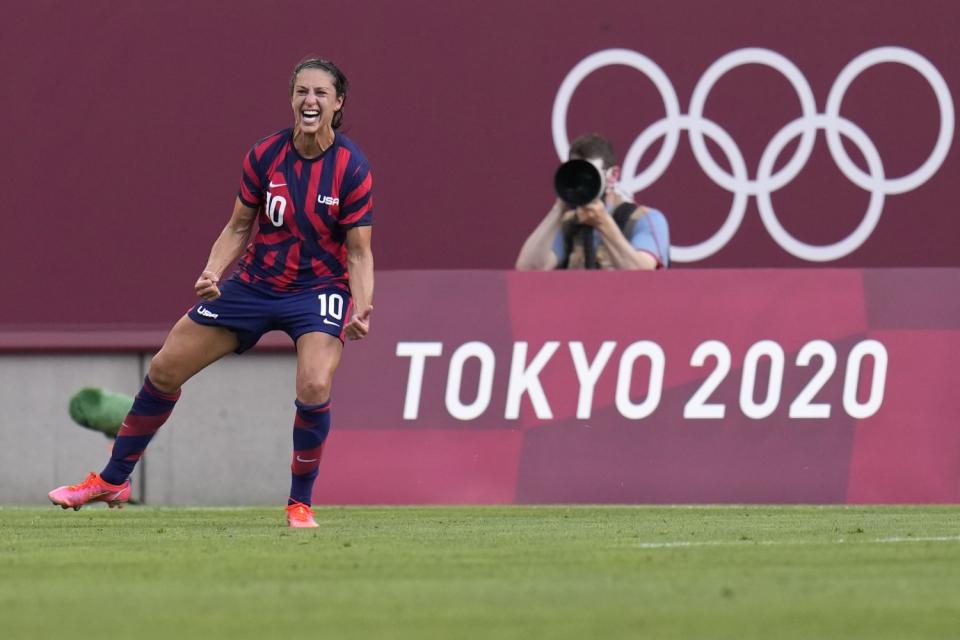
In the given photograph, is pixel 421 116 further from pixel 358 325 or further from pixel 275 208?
pixel 358 325

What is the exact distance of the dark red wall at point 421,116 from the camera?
42.3 feet

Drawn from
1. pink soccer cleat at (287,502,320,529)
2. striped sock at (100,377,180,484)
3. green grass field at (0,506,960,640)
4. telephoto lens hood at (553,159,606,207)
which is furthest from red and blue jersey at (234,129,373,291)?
telephoto lens hood at (553,159,606,207)

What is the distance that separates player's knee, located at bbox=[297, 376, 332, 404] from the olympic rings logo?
4.70m

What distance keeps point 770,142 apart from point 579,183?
2.14 m

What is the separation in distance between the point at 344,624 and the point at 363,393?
19.6ft

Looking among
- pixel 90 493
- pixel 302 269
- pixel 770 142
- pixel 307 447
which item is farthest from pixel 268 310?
pixel 770 142

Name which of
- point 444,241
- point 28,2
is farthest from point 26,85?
point 444,241

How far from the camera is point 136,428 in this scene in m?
8.94

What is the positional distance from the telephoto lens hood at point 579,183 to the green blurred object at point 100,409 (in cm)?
264

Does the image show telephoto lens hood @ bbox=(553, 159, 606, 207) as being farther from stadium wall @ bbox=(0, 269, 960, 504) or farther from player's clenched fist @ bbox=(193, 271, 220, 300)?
player's clenched fist @ bbox=(193, 271, 220, 300)

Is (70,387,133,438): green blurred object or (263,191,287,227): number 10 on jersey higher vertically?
(263,191,287,227): number 10 on jersey

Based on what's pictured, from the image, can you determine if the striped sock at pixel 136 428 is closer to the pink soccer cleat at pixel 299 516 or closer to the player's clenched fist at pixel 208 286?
the player's clenched fist at pixel 208 286

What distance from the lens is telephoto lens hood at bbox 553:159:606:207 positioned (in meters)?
11.2

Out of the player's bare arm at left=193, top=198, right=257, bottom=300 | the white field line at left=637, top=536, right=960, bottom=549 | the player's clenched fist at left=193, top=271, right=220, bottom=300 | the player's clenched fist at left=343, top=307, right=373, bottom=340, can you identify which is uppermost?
the player's bare arm at left=193, top=198, right=257, bottom=300
